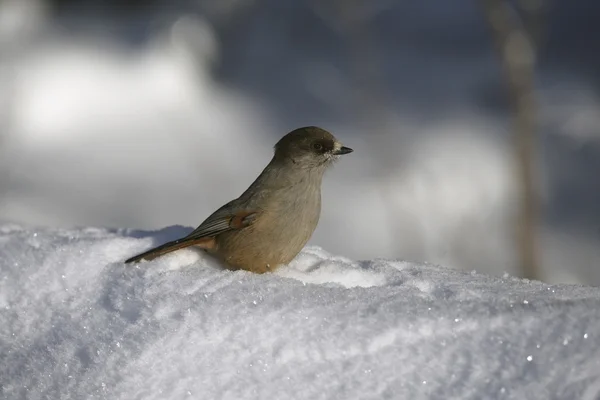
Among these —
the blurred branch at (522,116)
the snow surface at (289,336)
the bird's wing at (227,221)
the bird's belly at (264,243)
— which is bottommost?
the snow surface at (289,336)

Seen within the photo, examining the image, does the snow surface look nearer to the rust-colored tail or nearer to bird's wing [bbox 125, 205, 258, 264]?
the rust-colored tail

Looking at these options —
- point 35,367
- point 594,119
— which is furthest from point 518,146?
point 35,367

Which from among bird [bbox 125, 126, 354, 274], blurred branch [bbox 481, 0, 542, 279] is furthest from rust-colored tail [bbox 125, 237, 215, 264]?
blurred branch [bbox 481, 0, 542, 279]

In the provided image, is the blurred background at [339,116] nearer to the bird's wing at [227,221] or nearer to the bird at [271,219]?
the bird at [271,219]

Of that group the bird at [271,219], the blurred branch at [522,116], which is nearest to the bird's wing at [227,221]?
the bird at [271,219]

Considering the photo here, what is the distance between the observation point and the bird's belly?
346 cm

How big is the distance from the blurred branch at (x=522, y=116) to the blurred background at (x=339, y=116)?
2 cm

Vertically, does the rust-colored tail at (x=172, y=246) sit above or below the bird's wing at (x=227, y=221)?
below

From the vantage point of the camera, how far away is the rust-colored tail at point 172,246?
3223 millimetres

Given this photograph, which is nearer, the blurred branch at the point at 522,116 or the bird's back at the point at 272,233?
the bird's back at the point at 272,233

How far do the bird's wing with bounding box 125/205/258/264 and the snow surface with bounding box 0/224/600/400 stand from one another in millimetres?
269

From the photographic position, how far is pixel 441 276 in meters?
3.07

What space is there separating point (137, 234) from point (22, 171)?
6678 millimetres

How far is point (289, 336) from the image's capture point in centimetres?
253
